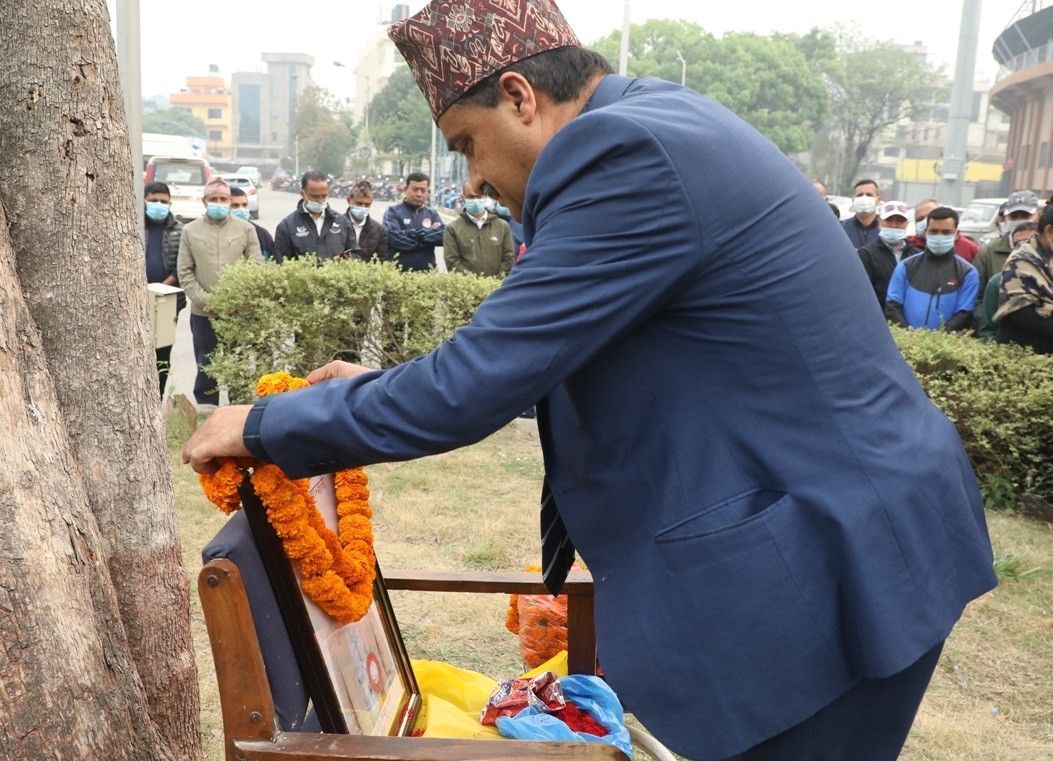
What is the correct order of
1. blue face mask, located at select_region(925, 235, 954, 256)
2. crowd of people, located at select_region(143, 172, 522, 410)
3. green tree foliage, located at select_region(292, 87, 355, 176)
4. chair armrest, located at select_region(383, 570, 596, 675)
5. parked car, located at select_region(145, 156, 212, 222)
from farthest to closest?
green tree foliage, located at select_region(292, 87, 355, 176)
parked car, located at select_region(145, 156, 212, 222)
crowd of people, located at select_region(143, 172, 522, 410)
blue face mask, located at select_region(925, 235, 954, 256)
chair armrest, located at select_region(383, 570, 596, 675)

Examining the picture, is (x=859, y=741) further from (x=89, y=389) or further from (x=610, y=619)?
(x=89, y=389)

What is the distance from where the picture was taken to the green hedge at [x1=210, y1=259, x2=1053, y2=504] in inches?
233

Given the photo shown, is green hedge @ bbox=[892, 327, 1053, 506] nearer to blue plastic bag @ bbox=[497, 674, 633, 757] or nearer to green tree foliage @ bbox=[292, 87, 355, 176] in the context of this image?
blue plastic bag @ bbox=[497, 674, 633, 757]

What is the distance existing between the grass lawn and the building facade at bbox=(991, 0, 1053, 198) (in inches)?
1354

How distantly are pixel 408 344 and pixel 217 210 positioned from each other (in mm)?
1894

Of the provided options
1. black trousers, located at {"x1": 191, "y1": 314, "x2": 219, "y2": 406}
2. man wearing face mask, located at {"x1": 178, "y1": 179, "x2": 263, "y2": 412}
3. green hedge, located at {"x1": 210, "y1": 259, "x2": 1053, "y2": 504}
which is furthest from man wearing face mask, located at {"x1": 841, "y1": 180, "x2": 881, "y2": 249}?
black trousers, located at {"x1": 191, "y1": 314, "x2": 219, "y2": 406}

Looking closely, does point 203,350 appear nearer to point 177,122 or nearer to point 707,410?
point 707,410

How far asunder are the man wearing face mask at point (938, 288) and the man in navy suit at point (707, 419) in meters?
6.20

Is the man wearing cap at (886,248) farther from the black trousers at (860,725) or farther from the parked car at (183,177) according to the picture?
the parked car at (183,177)

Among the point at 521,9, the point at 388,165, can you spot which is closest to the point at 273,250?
the point at 521,9

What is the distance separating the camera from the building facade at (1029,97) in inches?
1463

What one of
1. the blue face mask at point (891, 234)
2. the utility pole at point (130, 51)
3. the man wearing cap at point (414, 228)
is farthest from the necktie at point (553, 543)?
the blue face mask at point (891, 234)

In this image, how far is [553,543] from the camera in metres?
1.87

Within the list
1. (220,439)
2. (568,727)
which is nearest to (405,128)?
(568,727)
